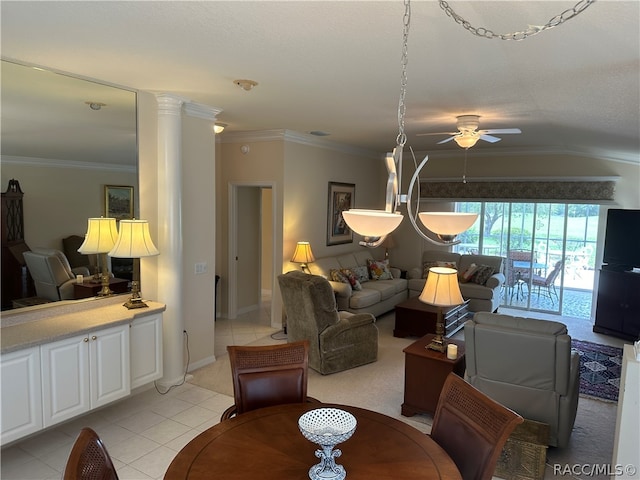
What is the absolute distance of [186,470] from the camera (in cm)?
164

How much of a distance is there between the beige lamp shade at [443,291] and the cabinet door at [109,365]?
8.25 ft

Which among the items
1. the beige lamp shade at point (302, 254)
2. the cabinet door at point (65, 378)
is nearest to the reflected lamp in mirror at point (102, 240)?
the cabinet door at point (65, 378)

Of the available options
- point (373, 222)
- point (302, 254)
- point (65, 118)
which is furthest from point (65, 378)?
point (302, 254)

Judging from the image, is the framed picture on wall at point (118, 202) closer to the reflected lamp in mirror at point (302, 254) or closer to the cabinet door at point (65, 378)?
the cabinet door at point (65, 378)

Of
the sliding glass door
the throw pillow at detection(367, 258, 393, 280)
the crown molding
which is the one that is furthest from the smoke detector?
the sliding glass door

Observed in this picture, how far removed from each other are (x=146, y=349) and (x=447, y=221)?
2.96m

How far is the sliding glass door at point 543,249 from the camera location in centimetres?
692

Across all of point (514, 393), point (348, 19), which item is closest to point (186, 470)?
point (348, 19)

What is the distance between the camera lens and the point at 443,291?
12.1ft

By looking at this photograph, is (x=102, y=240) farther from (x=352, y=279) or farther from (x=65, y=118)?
(x=352, y=279)

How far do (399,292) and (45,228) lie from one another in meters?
5.19

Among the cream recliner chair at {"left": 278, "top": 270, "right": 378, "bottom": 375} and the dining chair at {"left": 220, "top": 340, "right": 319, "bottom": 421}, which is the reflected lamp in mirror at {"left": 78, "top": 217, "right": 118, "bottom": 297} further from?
the dining chair at {"left": 220, "top": 340, "right": 319, "bottom": 421}

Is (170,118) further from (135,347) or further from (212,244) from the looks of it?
(135,347)

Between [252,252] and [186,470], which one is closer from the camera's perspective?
Answer: [186,470]
